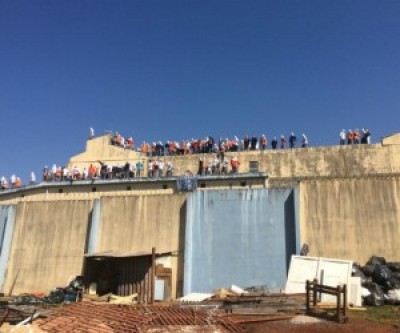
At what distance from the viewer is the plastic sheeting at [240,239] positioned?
22844mm

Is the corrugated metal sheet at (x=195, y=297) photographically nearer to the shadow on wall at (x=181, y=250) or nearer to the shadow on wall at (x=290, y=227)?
the shadow on wall at (x=181, y=250)

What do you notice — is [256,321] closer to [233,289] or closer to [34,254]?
[233,289]

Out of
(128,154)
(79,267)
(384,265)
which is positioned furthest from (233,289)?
(128,154)

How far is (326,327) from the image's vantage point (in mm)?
13820

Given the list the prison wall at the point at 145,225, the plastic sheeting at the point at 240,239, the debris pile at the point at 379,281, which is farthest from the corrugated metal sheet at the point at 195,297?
the debris pile at the point at 379,281

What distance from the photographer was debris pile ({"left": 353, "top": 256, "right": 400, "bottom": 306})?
750 inches

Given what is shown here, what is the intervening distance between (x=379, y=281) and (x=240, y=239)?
21.2 ft

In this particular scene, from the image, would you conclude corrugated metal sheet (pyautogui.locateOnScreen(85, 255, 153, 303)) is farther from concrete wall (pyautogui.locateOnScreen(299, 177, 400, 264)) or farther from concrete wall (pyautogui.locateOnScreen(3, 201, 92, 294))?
concrete wall (pyautogui.locateOnScreen(299, 177, 400, 264))

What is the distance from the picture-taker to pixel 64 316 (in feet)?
52.5

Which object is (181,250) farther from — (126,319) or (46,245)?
(126,319)

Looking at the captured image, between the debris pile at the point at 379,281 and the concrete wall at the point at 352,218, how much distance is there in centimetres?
121

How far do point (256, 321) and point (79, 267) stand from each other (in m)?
12.7

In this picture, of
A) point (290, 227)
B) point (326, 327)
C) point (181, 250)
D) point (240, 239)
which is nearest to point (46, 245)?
point (181, 250)

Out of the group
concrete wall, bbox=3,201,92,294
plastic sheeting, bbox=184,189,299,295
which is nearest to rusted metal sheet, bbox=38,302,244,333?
plastic sheeting, bbox=184,189,299,295
